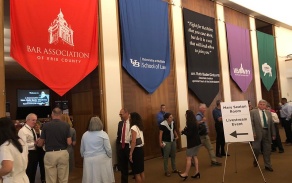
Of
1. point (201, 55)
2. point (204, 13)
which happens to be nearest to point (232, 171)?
point (201, 55)

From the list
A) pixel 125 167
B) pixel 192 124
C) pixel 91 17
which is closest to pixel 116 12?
pixel 91 17

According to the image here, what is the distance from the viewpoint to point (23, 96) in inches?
552

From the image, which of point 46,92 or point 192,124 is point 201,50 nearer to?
point 192,124

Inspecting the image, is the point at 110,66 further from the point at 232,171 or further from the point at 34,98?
the point at 34,98

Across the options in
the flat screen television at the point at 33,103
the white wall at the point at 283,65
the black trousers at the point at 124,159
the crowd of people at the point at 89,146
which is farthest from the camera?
the white wall at the point at 283,65

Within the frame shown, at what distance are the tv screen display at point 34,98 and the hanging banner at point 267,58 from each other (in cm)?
990

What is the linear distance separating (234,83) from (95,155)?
8.06 meters

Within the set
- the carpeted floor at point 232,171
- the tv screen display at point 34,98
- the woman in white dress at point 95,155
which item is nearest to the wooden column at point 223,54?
the carpeted floor at point 232,171

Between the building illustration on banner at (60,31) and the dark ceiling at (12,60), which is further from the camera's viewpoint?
the dark ceiling at (12,60)

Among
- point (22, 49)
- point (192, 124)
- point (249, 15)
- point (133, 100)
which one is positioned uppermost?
point (249, 15)

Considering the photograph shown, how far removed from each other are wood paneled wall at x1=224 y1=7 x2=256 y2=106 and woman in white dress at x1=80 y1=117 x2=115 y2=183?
25.0 ft

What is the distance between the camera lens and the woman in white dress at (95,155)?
3.80m

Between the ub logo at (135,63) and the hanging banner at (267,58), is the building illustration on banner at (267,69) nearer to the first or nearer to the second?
the hanging banner at (267,58)

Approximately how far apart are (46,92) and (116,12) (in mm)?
8339
